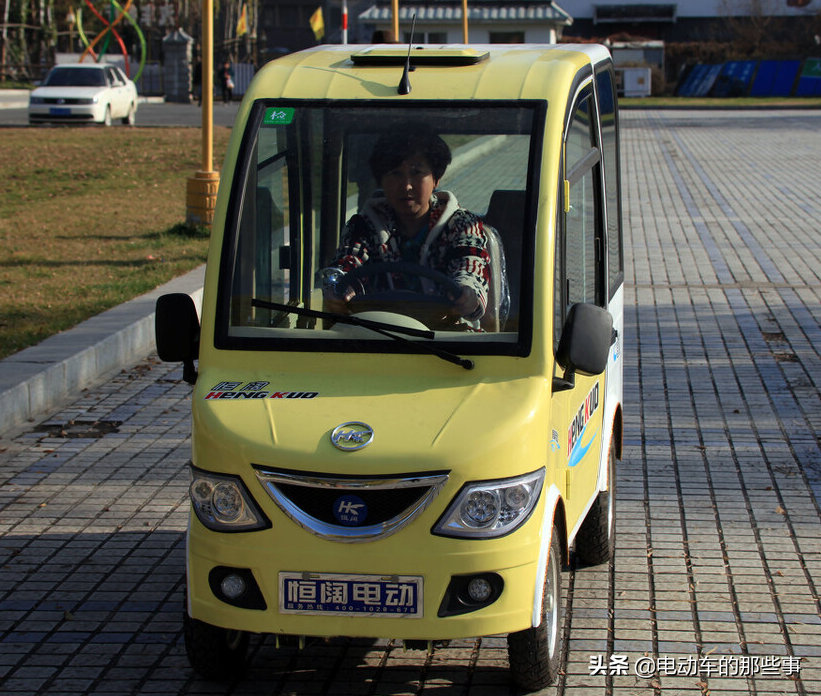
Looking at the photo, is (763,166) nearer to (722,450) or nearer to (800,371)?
(800,371)

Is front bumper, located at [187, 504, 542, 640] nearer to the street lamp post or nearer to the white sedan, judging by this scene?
the street lamp post

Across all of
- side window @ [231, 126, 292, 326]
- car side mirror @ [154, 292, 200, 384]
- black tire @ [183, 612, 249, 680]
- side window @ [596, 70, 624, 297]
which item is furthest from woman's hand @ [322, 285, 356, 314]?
side window @ [596, 70, 624, 297]

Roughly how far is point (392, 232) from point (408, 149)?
1.01 ft

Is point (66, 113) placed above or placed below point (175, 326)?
above

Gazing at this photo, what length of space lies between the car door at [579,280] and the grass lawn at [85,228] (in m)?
5.31

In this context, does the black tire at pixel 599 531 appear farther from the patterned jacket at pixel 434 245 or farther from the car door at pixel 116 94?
the car door at pixel 116 94

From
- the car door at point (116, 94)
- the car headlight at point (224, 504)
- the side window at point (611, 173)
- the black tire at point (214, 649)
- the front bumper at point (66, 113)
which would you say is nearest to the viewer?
the car headlight at point (224, 504)

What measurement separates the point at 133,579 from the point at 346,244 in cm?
184

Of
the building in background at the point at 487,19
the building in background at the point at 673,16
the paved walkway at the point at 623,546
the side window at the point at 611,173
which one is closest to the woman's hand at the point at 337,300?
the paved walkway at the point at 623,546

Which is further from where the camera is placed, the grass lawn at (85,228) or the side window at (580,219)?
the grass lawn at (85,228)

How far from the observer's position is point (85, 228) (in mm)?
15891

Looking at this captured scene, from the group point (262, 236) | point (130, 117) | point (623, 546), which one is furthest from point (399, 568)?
point (130, 117)

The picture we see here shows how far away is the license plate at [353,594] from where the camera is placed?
376cm

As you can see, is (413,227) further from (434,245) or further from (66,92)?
(66,92)
